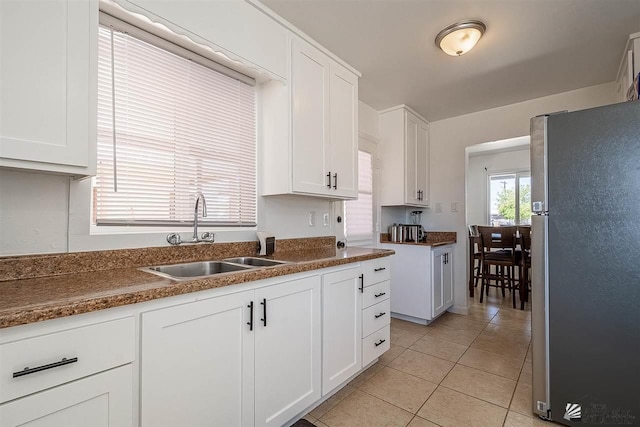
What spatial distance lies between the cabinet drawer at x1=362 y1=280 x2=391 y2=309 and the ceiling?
5.93 feet

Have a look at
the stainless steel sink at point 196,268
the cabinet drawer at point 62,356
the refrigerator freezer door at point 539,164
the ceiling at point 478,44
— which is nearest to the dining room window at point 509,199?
the ceiling at point 478,44

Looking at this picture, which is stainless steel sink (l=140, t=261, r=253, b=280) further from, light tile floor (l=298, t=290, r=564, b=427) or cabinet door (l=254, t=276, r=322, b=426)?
light tile floor (l=298, t=290, r=564, b=427)

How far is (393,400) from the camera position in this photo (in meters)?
1.80

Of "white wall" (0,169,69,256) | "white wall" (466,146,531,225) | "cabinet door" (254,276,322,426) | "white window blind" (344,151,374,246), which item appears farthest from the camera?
"white wall" (466,146,531,225)

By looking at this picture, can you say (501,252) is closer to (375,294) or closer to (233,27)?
(375,294)

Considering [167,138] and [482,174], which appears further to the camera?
[482,174]

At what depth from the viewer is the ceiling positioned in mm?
1810

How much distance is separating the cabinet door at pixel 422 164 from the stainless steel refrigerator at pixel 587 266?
1.95 meters

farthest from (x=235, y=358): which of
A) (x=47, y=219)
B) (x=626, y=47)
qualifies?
(x=626, y=47)

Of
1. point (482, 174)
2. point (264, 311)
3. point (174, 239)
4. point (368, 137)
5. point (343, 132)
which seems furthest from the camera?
point (482, 174)

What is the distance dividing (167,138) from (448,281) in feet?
10.5

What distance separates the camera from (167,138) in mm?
1653

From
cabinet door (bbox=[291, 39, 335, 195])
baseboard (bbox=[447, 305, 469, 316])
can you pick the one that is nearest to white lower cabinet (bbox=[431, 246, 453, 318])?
baseboard (bbox=[447, 305, 469, 316])

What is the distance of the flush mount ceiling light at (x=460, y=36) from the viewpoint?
1.94 meters
